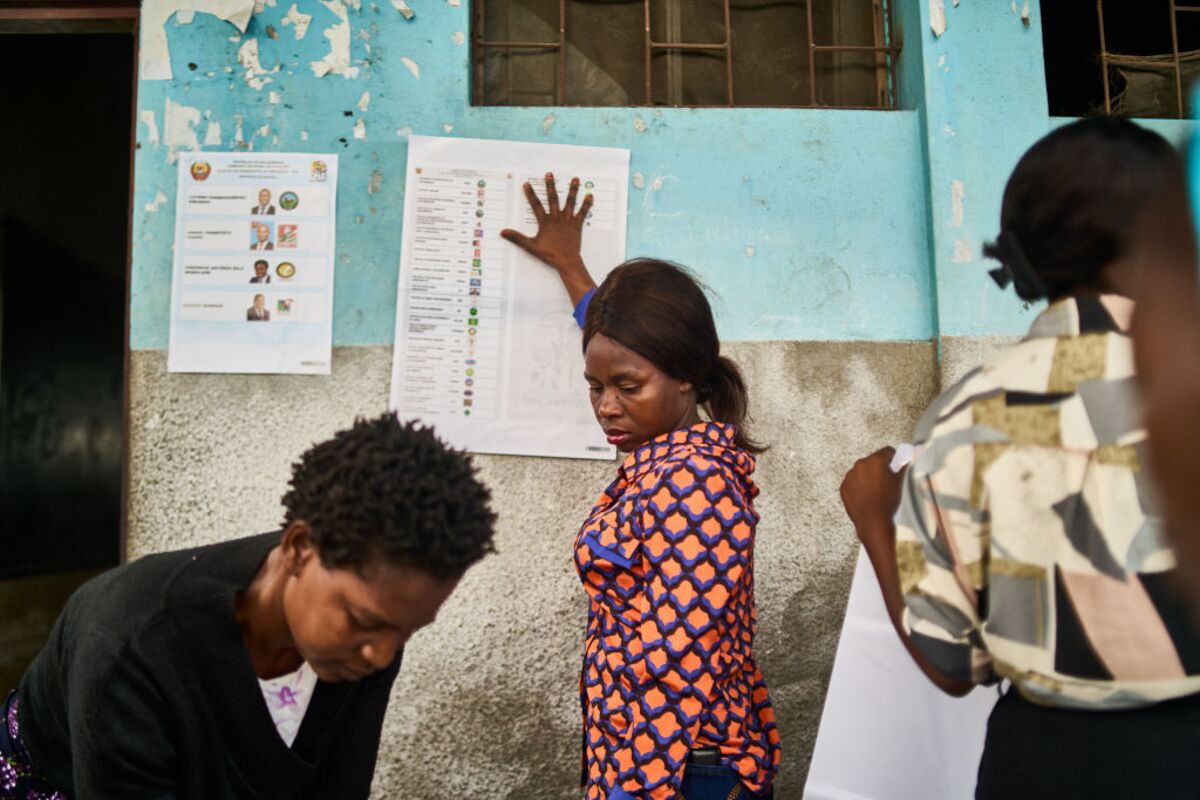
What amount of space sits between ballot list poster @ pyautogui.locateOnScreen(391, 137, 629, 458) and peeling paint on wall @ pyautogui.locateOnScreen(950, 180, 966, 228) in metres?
1.00

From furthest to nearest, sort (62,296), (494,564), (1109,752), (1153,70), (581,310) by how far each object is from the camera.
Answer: (62,296) < (1153,70) < (494,564) < (581,310) < (1109,752)

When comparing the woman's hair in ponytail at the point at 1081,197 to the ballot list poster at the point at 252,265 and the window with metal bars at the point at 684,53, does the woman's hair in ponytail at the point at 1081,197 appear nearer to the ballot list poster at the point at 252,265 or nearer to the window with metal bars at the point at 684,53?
the window with metal bars at the point at 684,53

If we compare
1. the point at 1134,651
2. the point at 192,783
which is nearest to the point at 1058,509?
the point at 1134,651

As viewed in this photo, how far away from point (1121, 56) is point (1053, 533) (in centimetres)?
272

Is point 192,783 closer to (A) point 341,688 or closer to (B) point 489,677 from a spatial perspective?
(A) point 341,688

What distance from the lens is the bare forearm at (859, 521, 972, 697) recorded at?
4.47 ft

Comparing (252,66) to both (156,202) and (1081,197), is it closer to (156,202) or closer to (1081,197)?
(156,202)

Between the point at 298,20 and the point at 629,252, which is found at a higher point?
the point at 298,20

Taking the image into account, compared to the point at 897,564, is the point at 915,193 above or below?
above

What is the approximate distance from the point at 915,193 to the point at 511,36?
1.39 metres

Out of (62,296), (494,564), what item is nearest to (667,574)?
(494,564)

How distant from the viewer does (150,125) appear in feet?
9.49

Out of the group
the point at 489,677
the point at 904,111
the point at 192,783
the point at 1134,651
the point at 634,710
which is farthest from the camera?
the point at 904,111

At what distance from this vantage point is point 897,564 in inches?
56.6
